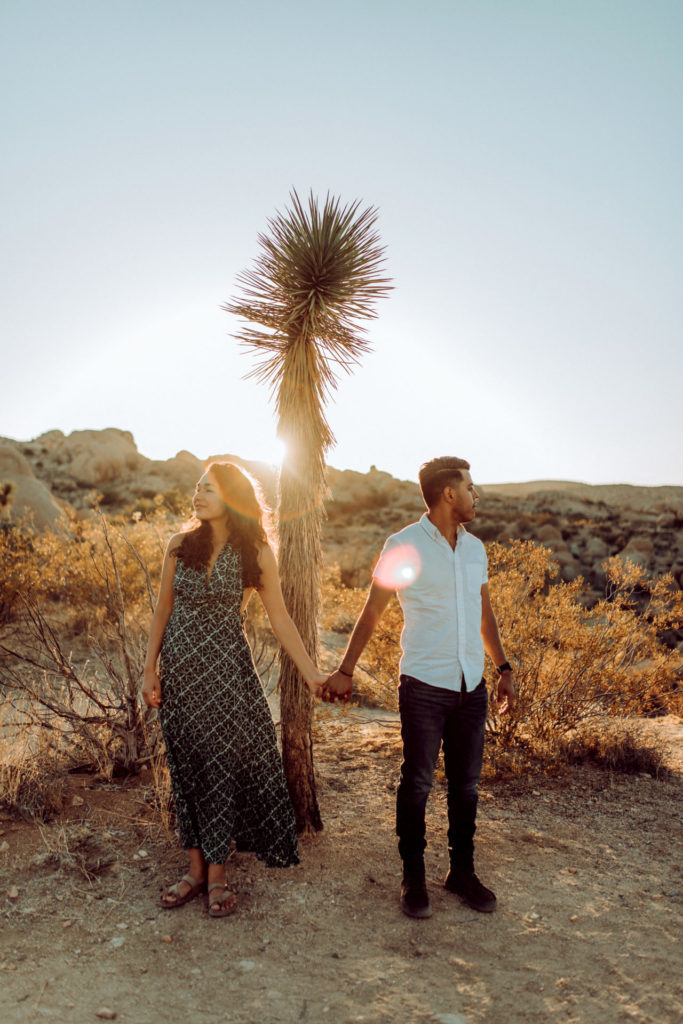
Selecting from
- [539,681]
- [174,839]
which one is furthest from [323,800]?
[539,681]

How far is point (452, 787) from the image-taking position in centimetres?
323

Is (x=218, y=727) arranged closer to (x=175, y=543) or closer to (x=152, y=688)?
(x=152, y=688)

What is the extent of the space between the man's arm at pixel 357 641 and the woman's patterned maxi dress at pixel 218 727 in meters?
Result: 0.41

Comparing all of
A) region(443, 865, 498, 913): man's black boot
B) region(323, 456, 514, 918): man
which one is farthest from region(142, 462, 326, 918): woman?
region(443, 865, 498, 913): man's black boot

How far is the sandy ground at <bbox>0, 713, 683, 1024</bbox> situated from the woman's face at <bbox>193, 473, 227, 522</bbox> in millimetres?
A: 1753

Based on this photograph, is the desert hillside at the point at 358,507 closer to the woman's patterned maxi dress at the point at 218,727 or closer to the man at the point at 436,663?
the woman's patterned maxi dress at the point at 218,727

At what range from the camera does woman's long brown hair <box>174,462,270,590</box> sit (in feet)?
11.0

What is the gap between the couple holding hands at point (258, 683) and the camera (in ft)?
10.2

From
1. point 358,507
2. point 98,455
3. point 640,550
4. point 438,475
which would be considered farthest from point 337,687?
point 98,455

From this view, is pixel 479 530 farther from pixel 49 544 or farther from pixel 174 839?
pixel 174 839

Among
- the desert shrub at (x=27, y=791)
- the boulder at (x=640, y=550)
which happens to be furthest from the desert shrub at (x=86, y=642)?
the boulder at (x=640, y=550)

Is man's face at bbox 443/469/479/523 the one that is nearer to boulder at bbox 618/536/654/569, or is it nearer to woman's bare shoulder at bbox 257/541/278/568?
woman's bare shoulder at bbox 257/541/278/568

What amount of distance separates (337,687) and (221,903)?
1.05 meters

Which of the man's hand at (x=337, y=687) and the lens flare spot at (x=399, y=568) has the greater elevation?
the lens flare spot at (x=399, y=568)
